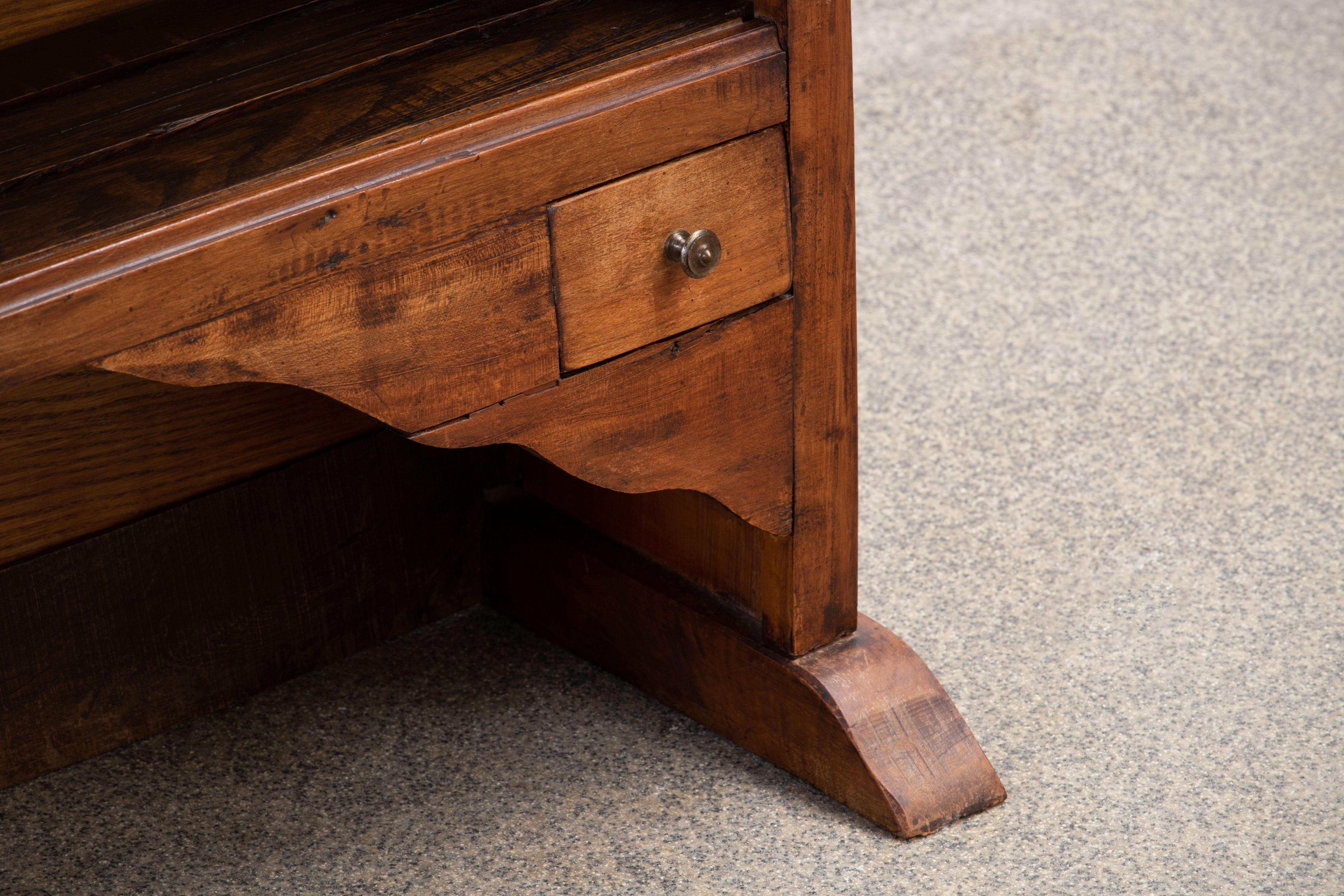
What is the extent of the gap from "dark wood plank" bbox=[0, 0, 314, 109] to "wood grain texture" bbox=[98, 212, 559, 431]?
0.26 meters

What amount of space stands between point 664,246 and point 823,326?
0.17 metres

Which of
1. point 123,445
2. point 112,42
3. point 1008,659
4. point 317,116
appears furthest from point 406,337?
point 1008,659

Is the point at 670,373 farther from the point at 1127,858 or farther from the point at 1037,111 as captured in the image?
the point at 1037,111

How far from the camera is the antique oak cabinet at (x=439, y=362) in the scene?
93 cm

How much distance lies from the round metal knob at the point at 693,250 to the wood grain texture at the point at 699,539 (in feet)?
0.65

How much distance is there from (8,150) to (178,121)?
0.10m

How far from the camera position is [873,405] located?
185 centimetres

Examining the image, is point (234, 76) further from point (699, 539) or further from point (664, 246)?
point (699, 539)

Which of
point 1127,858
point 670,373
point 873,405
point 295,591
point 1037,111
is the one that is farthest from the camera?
point 1037,111

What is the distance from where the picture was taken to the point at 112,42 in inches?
43.8

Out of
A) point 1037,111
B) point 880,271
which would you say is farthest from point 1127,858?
point 1037,111

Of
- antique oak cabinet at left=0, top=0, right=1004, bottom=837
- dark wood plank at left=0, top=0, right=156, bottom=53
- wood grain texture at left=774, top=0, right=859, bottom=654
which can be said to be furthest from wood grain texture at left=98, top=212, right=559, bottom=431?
dark wood plank at left=0, top=0, right=156, bottom=53

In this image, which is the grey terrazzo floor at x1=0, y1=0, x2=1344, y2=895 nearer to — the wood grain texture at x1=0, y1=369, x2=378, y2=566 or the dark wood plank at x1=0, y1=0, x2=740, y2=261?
the wood grain texture at x1=0, y1=369, x2=378, y2=566

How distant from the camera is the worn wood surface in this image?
1.31 m
